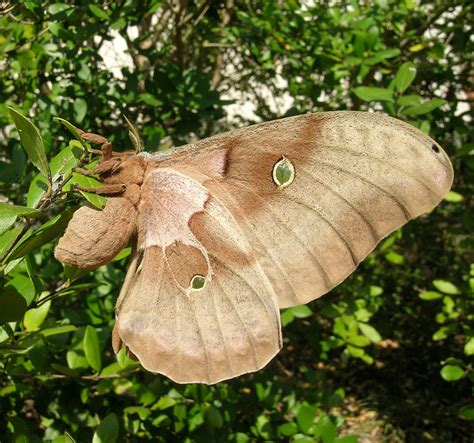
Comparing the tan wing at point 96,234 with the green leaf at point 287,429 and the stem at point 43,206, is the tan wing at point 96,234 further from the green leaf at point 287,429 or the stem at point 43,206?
the green leaf at point 287,429

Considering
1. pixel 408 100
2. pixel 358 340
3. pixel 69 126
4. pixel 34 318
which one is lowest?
pixel 358 340

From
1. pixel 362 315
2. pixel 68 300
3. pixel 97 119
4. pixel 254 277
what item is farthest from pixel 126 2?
pixel 362 315

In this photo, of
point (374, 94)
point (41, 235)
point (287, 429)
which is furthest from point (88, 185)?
point (374, 94)

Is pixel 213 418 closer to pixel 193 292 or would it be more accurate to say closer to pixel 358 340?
pixel 193 292

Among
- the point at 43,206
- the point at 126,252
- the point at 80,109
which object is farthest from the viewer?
the point at 80,109

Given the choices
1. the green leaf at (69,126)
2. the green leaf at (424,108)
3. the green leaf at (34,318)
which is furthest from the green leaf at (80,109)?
the green leaf at (69,126)

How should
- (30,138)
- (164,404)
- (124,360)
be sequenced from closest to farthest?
1. (30,138)
2. (124,360)
3. (164,404)

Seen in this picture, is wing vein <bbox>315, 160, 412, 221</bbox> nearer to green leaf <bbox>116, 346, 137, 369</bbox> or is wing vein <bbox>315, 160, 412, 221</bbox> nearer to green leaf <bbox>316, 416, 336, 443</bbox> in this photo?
green leaf <bbox>116, 346, 137, 369</bbox>

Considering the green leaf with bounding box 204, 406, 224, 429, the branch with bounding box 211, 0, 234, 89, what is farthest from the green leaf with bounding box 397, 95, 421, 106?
the branch with bounding box 211, 0, 234, 89
